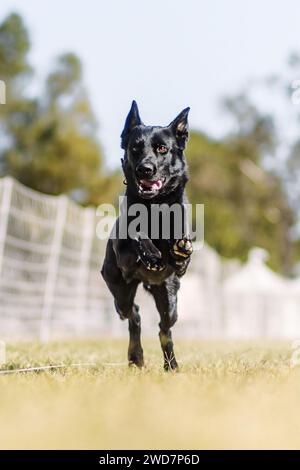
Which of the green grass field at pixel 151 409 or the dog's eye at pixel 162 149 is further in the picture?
the dog's eye at pixel 162 149

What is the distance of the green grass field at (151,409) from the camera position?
3.06 metres

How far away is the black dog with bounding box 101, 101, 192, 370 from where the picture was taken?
520cm

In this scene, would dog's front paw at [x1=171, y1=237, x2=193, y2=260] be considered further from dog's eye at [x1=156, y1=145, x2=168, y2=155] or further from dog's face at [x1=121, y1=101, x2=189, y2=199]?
dog's eye at [x1=156, y1=145, x2=168, y2=155]

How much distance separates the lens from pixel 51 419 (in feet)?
10.9

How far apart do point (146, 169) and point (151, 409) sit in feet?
6.57

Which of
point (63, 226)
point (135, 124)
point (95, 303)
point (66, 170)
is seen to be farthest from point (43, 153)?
point (135, 124)

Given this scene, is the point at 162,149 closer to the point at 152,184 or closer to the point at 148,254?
the point at 152,184

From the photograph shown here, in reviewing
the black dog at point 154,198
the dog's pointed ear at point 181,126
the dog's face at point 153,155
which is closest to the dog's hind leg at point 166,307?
the black dog at point 154,198

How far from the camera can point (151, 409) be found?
11.3 ft

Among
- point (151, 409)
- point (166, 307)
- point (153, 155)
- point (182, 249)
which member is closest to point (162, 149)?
point (153, 155)

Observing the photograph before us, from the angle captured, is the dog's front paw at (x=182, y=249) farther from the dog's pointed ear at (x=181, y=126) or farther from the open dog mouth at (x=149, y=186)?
the dog's pointed ear at (x=181, y=126)

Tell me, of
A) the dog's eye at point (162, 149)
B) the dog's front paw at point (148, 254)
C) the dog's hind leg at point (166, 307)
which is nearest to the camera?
the dog's front paw at point (148, 254)

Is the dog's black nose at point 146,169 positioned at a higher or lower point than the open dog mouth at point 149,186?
higher
